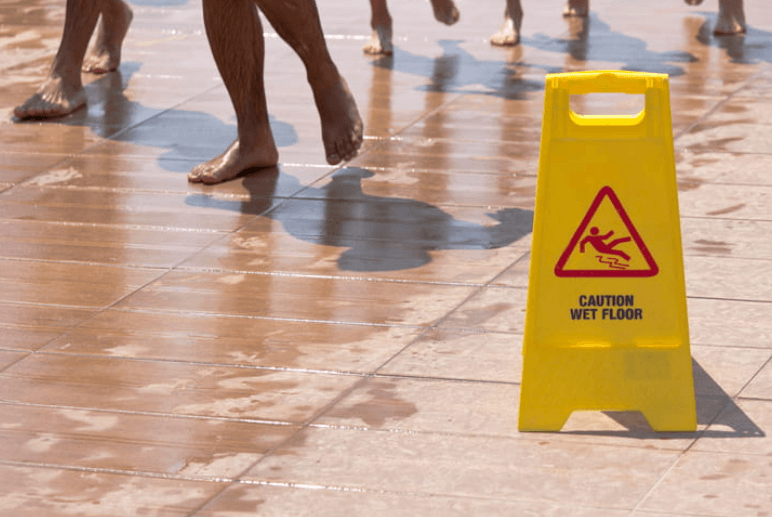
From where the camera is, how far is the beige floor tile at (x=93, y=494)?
2662 mm

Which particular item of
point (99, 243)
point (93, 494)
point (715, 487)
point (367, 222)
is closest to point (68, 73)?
point (99, 243)

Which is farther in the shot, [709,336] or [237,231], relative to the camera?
[237,231]

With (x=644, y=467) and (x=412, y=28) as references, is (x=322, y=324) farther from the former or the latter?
(x=412, y=28)

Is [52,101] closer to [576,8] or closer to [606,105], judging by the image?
[606,105]

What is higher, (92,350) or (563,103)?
(563,103)

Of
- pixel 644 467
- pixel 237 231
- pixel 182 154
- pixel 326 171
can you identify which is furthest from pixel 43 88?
pixel 644 467

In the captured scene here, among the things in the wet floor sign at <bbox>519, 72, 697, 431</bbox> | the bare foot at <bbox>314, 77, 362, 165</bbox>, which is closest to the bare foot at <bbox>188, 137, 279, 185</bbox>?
the bare foot at <bbox>314, 77, 362, 165</bbox>

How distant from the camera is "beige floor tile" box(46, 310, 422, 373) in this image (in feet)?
11.2

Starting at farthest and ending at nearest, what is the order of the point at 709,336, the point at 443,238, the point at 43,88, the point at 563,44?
1. the point at 563,44
2. the point at 43,88
3. the point at 443,238
4. the point at 709,336

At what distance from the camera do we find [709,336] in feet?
11.3

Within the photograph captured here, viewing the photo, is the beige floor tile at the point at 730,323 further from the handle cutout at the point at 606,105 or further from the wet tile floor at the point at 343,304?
the handle cutout at the point at 606,105

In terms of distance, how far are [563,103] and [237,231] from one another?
5.83 feet

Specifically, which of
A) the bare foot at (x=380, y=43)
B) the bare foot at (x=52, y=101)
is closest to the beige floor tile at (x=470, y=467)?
the bare foot at (x=52, y=101)

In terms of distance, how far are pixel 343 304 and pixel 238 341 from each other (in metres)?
0.37
